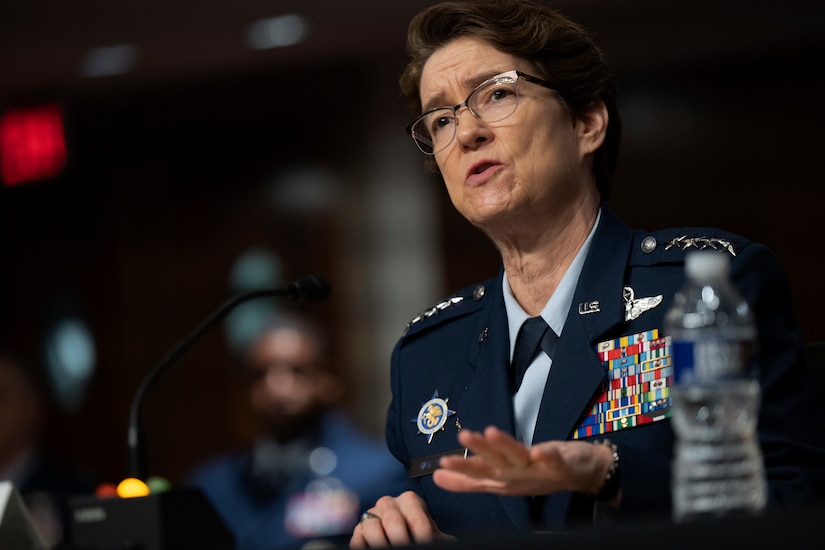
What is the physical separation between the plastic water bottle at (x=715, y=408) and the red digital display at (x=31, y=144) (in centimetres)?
536

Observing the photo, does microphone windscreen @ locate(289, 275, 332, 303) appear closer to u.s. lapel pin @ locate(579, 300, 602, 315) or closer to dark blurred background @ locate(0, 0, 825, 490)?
u.s. lapel pin @ locate(579, 300, 602, 315)

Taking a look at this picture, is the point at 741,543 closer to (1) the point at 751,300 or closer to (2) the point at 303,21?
(1) the point at 751,300

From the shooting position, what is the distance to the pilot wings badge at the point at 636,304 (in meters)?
1.77

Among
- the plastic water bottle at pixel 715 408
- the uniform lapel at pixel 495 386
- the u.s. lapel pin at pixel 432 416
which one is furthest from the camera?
the u.s. lapel pin at pixel 432 416

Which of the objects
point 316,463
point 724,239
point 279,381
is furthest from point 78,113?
point 724,239

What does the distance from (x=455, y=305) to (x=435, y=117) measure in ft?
1.18

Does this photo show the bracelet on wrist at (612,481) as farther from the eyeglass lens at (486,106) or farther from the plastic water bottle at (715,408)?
the eyeglass lens at (486,106)

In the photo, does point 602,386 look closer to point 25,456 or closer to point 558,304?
point 558,304

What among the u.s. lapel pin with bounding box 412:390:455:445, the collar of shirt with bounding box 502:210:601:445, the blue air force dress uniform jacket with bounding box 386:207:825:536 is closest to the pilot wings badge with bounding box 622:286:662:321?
the blue air force dress uniform jacket with bounding box 386:207:825:536

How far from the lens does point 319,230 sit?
6035 millimetres

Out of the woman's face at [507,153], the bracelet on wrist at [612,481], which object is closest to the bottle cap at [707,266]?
the bracelet on wrist at [612,481]

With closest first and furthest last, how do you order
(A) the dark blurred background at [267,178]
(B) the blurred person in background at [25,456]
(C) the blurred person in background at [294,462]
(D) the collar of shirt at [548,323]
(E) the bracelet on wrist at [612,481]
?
(E) the bracelet on wrist at [612,481] → (D) the collar of shirt at [548,323] → (C) the blurred person in background at [294,462] → (B) the blurred person in background at [25,456] → (A) the dark blurred background at [267,178]

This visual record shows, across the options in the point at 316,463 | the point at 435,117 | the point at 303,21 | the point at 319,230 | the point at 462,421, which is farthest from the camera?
the point at 319,230

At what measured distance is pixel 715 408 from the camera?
1185 millimetres
